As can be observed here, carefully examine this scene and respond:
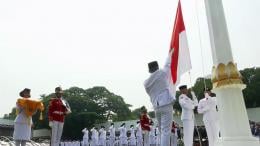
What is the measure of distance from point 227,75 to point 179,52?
6.30 ft

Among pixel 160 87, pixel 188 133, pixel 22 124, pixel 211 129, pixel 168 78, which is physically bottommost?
pixel 188 133

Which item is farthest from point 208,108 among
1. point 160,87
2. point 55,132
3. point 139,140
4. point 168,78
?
point 139,140

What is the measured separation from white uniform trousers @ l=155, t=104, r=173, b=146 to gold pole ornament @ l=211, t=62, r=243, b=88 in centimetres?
125

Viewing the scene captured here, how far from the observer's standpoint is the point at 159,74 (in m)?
7.44

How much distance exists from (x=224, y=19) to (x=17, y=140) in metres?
6.33

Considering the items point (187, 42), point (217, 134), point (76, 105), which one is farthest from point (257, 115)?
point (76, 105)

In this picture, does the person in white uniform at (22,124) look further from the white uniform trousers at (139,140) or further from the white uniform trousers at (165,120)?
the white uniform trousers at (139,140)

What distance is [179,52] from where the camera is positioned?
321 inches

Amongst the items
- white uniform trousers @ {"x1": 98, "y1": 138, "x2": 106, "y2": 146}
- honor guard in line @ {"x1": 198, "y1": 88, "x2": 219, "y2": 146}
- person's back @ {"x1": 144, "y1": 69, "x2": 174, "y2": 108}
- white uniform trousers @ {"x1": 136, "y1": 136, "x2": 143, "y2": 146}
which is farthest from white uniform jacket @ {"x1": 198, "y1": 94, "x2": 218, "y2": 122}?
white uniform trousers @ {"x1": 98, "y1": 138, "x2": 106, "y2": 146}

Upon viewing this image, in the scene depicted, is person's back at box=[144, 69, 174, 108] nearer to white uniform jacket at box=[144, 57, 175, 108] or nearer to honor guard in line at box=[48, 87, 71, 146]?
white uniform jacket at box=[144, 57, 175, 108]

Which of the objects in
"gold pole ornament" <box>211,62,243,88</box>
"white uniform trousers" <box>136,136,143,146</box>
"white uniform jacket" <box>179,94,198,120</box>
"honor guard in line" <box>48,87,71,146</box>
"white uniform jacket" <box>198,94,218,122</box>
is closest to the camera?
"gold pole ornament" <box>211,62,243,88</box>

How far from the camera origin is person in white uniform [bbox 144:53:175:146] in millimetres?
7301

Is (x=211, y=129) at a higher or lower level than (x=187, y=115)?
lower

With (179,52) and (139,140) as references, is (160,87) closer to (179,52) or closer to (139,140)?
(179,52)
